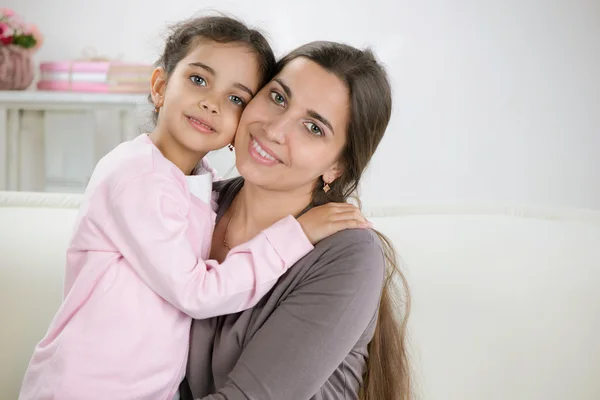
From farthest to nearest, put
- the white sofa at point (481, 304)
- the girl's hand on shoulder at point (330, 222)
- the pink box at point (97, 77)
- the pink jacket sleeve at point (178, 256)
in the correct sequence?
the pink box at point (97, 77) < the white sofa at point (481, 304) < the girl's hand on shoulder at point (330, 222) < the pink jacket sleeve at point (178, 256)

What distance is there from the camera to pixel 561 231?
201cm

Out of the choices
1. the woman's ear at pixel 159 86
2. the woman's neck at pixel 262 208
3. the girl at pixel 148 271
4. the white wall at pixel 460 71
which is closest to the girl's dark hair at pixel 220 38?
the woman's ear at pixel 159 86

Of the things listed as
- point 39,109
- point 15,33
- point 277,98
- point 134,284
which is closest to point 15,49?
point 15,33

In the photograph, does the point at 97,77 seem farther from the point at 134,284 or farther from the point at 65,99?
the point at 134,284

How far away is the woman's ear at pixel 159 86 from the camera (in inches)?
69.0

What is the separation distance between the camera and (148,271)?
144 cm

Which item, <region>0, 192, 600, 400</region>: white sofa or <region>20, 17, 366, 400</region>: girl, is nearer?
<region>20, 17, 366, 400</region>: girl

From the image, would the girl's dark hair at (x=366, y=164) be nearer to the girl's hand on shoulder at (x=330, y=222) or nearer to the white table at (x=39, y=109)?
the girl's hand on shoulder at (x=330, y=222)

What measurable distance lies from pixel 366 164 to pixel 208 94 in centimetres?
39

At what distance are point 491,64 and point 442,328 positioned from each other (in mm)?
2866

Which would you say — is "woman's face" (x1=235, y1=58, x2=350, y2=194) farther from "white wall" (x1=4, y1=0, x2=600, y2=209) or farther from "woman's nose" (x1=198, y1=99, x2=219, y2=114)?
"white wall" (x1=4, y1=0, x2=600, y2=209)

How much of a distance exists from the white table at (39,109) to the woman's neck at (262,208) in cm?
193

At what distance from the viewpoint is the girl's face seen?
1602 mm

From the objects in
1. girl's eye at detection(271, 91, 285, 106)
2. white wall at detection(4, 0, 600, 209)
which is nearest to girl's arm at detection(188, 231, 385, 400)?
girl's eye at detection(271, 91, 285, 106)
